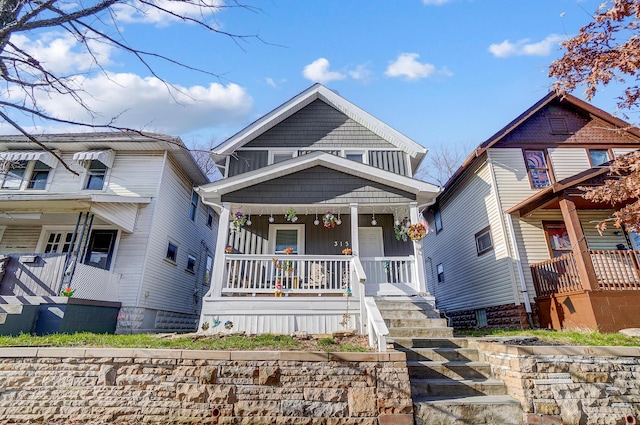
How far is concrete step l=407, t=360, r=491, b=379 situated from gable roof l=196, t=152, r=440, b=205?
459 cm

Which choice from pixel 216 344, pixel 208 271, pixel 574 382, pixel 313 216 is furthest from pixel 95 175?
pixel 574 382

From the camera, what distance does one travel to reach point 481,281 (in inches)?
425

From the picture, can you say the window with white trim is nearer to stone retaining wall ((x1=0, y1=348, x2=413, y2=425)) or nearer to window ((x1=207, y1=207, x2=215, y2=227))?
window ((x1=207, y1=207, x2=215, y2=227))

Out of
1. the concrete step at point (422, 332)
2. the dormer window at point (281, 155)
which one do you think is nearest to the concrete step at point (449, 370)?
the concrete step at point (422, 332)

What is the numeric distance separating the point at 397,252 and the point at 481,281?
3436mm

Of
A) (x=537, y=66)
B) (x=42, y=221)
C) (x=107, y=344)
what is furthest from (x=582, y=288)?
(x=42, y=221)

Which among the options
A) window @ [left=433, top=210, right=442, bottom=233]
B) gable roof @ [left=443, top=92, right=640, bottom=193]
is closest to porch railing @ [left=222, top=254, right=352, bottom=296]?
gable roof @ [left=443, top=92, right=640, bottom=193]

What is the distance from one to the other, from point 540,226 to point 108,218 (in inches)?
497

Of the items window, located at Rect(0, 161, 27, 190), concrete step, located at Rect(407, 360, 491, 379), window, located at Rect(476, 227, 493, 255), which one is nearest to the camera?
concrete step, located at Rect(407, 360, 491, 379)

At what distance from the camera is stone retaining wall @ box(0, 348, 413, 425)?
4.07 m

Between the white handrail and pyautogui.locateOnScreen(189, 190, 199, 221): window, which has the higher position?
pyautogui.locateOnScreen(189, 190, 199, 221): window

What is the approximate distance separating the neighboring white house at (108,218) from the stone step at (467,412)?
8.08 metres

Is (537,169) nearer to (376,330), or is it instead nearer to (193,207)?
(376,330)

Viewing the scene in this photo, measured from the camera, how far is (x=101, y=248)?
969 centimetres
